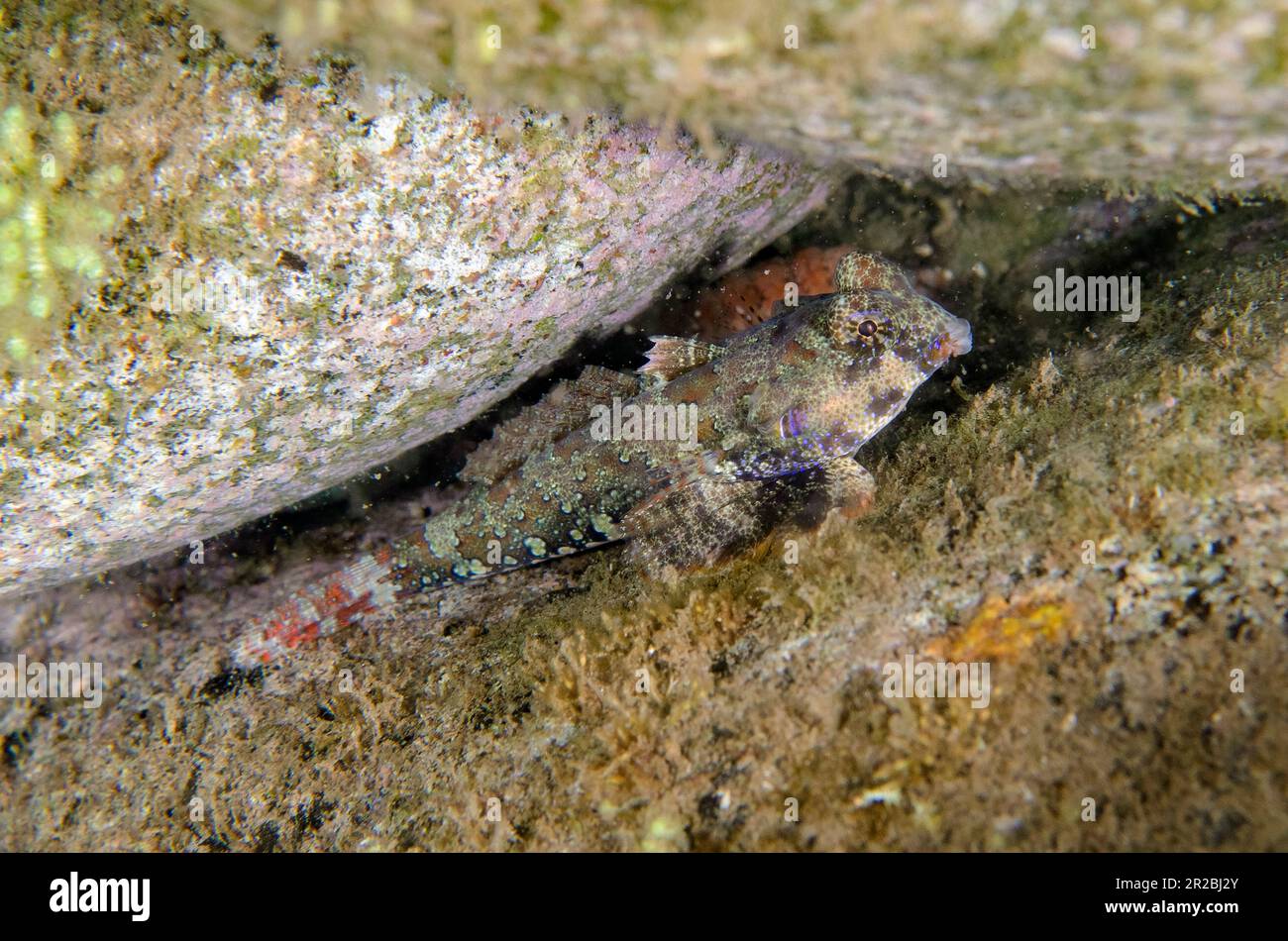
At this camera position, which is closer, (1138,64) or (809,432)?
(1138,64)

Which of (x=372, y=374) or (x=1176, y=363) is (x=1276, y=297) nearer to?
(x=1176, y=363)

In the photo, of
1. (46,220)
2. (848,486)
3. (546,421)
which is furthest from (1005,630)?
(46,220)

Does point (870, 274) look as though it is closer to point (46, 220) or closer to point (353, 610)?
point (46, 220)

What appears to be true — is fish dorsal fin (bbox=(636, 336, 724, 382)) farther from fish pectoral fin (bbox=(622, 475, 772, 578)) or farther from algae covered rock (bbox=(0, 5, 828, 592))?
fish pectoral fin (bbox=(622, 475, 772, 578))

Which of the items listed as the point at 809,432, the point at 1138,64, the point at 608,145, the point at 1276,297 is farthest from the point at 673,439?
the point at 1276,297

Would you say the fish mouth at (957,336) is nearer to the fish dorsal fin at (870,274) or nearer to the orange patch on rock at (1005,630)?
the fish dorsal fin at (870,274)

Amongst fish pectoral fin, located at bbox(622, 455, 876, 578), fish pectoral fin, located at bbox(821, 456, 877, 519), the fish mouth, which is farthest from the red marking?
the fish mouth
